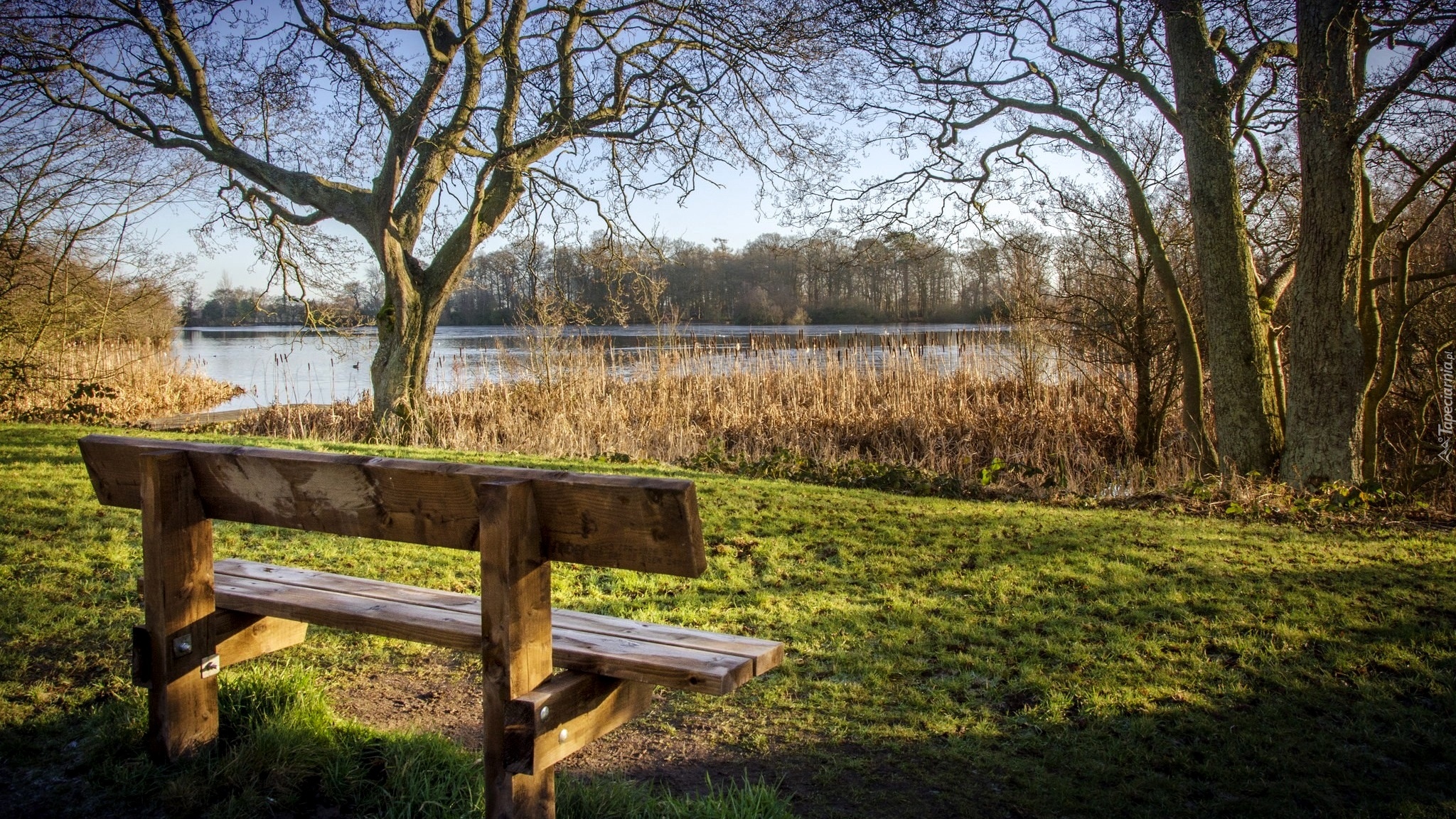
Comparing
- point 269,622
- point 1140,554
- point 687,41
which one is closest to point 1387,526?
point 1140,554

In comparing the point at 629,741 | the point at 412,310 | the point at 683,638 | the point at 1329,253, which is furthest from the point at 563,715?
the point at 412,310

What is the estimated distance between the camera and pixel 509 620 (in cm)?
Result: 200

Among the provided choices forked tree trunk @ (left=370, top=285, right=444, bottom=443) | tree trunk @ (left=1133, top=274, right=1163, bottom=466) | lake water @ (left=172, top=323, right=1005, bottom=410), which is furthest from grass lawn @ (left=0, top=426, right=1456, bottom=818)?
lake water @ (left=172, top=323, right=1005, bottom=410)

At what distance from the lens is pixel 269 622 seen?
2811mm

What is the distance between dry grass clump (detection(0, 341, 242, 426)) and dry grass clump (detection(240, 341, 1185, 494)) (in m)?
2.10

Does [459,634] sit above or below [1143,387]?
below

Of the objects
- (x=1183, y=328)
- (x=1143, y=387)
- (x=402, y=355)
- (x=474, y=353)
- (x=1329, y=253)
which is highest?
(x=1329, y=253)

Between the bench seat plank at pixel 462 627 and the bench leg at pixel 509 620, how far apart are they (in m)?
0.21

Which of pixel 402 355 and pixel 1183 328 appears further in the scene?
pixel 402 355

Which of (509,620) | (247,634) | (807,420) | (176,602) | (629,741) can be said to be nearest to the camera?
(509,620)

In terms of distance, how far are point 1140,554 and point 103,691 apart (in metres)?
5.32

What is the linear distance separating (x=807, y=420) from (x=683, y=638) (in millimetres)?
10058

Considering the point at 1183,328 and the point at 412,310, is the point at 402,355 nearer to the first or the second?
the point at 412,310

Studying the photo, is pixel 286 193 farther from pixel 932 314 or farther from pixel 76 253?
pixel 932 314
